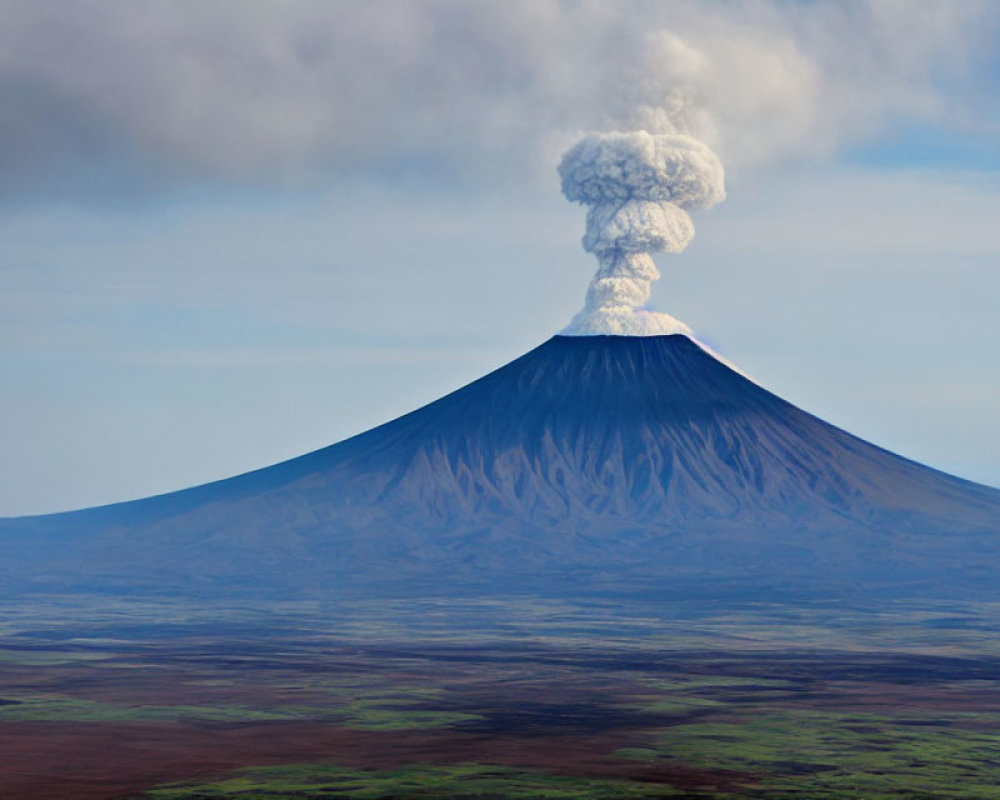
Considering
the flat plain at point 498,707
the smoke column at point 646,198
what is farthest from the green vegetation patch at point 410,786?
the smoke column at point 646,198

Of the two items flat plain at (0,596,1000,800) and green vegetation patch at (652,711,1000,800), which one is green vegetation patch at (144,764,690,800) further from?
green vegetation patch at (652,711,1000,800)

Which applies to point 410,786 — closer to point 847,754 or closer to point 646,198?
point 847,754

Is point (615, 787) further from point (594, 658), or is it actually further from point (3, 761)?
point (594, 658)

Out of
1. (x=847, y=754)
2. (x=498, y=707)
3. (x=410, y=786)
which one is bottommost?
(x=410, y=786)

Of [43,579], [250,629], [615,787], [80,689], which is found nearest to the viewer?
[615,787]

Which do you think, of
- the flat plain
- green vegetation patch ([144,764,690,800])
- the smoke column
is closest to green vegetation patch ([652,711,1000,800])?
the flat plain

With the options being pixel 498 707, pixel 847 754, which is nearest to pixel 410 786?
pixel 847 754

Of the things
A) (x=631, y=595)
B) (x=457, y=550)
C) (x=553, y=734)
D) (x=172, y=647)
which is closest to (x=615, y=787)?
(x=553, y=734)
